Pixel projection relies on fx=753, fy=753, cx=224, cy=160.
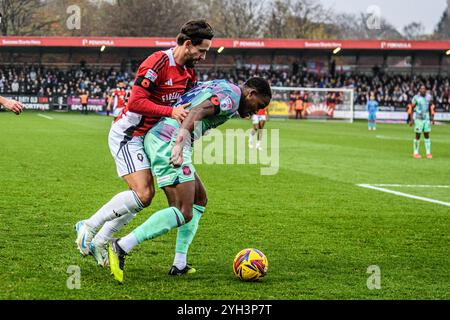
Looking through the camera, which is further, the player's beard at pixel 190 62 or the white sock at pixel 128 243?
the player's beard at pixel 190 62

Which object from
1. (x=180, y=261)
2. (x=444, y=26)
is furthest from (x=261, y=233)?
(x=444, y=26)

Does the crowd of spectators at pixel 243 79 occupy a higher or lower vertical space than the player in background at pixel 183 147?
lower

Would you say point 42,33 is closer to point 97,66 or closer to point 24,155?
point 97,66

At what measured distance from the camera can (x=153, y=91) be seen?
6941mm

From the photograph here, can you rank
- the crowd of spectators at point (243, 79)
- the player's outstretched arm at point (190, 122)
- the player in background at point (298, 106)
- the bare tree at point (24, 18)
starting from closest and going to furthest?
the player's outstretched arm at point (190, 122), the player in background at point (298, 106), the crowd of spectators at point (243, 79), the bare tree at point (24, 18)

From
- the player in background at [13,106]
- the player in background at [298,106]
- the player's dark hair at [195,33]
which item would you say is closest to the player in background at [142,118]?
the player's dark hair at [195,33]

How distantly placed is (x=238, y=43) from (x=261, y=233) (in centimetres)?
5147

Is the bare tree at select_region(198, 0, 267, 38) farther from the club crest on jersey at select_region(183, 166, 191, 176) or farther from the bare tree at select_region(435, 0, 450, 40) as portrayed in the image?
the club crest on jersey at select_region(183, 166, 191, 176)

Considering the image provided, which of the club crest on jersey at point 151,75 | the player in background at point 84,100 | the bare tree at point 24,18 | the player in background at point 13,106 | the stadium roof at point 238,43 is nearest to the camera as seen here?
the club crest on jersey at point 151,75

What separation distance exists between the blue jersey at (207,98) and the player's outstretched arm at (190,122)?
7 centimetres

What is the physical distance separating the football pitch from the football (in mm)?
88

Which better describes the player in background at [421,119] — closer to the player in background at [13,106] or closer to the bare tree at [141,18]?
the player in background at [13,106]

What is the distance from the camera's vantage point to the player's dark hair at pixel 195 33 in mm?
6824
